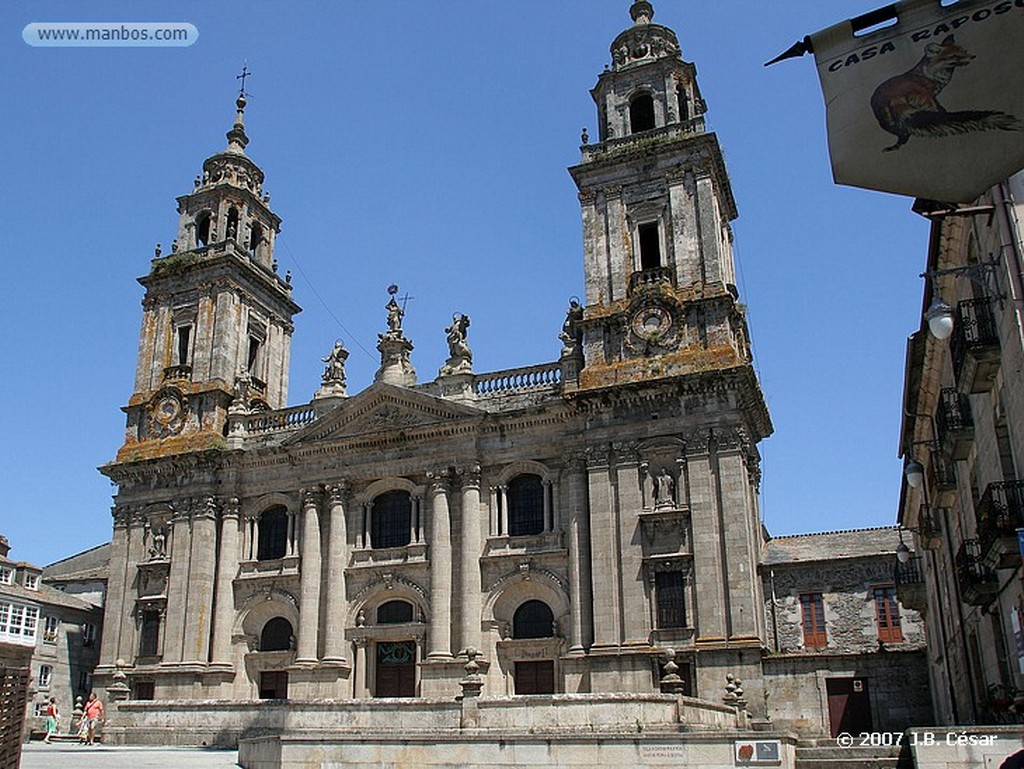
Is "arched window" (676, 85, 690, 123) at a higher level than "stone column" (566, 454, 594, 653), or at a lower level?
higher

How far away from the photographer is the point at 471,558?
35250 millimetres

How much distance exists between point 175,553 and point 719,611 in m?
21.3

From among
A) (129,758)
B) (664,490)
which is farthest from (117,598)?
(664,490)

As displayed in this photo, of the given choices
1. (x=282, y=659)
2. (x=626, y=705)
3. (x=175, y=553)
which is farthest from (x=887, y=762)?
(x=175, y=553)

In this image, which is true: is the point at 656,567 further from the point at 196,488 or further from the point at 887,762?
the point at 196,488

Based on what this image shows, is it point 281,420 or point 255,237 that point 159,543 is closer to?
point 281,420

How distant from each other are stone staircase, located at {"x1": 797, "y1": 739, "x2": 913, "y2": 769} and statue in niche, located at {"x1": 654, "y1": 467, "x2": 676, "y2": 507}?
12.9m

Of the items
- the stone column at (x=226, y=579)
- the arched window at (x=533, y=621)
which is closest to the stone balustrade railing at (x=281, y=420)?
the stone column at (x=226, y=579)

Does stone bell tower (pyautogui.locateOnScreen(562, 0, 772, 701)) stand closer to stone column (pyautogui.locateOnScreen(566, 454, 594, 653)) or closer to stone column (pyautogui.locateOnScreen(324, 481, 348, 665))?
stone column (pyautogui.locateOnScreen(566, 454, 594, 653))

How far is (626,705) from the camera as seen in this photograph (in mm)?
20812

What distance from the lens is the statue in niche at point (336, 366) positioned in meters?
41.7

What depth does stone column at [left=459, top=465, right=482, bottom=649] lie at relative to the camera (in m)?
34.5

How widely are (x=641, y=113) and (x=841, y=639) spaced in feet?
70.4


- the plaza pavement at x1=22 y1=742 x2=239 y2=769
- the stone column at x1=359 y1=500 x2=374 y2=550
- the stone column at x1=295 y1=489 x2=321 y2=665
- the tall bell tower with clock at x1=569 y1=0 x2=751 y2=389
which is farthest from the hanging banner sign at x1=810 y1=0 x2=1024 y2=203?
the stone column at x1=295 y1=489 x2=321 y2=665
